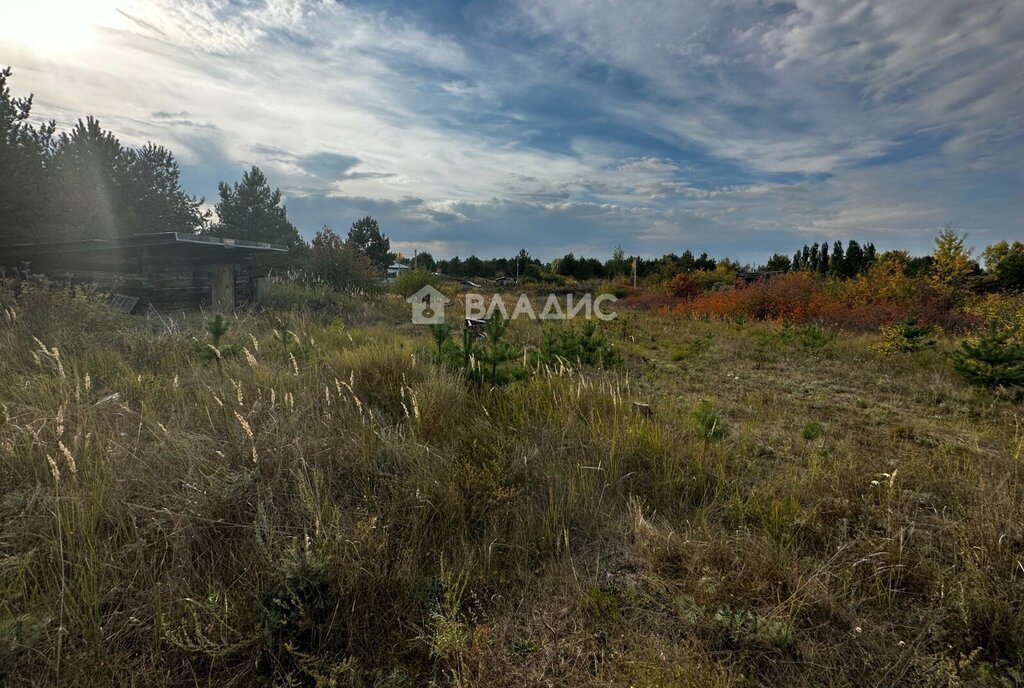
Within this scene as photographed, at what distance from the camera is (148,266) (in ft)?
27.8

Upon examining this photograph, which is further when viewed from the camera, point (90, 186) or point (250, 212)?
point (250, 212)

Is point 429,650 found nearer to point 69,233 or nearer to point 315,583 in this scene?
point 315,583

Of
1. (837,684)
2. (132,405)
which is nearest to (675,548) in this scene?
(837,684)

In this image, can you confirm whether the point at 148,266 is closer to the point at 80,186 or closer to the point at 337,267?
the point at 337,267

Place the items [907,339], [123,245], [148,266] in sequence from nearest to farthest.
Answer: [907,339] → [123,245] → [148,266]

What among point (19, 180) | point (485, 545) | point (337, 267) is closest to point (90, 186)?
point (19, 180)

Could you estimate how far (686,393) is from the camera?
187 inches

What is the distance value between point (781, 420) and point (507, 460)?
2647 millimetres

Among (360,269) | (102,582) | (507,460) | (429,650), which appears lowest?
(429,650)

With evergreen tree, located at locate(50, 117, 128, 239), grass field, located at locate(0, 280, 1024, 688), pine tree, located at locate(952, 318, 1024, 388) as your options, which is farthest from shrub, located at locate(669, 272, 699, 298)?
evergreen tree, located at locate(50, 117, 128, 239)

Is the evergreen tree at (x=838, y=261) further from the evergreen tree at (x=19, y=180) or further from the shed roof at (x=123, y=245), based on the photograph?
the evergreen tree at (x=19, y=180)

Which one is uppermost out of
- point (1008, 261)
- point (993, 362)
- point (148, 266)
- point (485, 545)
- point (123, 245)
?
point (1008, 261)

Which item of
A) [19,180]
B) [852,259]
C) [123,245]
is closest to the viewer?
[123,245]

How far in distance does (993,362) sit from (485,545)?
6073mm
